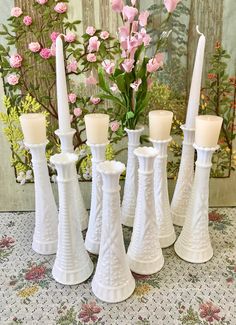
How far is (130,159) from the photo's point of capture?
2.66ft

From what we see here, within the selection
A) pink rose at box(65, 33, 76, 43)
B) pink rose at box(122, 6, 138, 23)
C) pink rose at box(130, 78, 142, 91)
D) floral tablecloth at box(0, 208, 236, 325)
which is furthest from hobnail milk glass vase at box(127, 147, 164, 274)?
pink rose at box(65, 33, 76, 43)

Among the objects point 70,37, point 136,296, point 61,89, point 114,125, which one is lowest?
point 136,296

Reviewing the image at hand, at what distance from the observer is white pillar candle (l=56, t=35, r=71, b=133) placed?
0.71 metres

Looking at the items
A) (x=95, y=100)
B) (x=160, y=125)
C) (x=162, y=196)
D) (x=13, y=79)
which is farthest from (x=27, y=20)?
(x=162, y=196)

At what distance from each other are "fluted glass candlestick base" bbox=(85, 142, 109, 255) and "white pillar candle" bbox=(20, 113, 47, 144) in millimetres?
107

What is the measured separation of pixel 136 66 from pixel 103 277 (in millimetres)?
436

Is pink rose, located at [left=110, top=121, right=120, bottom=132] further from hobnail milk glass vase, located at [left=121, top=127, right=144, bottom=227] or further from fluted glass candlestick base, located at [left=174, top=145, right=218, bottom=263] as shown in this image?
fluted glass candlestick base, located at [left=174, top=145, right=218, bottom=263]

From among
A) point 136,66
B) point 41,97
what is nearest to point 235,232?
point 136,66

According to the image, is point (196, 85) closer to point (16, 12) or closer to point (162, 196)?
point (162, 196)

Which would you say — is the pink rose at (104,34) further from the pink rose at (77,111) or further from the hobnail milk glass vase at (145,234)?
the hobnail milk glass vase at (145,234)

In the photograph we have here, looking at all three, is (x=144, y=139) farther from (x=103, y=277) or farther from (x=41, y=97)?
(x=103, y=277)

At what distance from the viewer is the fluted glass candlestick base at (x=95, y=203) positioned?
0.71m

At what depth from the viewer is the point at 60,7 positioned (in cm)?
81

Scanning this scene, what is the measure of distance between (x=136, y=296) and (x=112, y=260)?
0.09 meters
